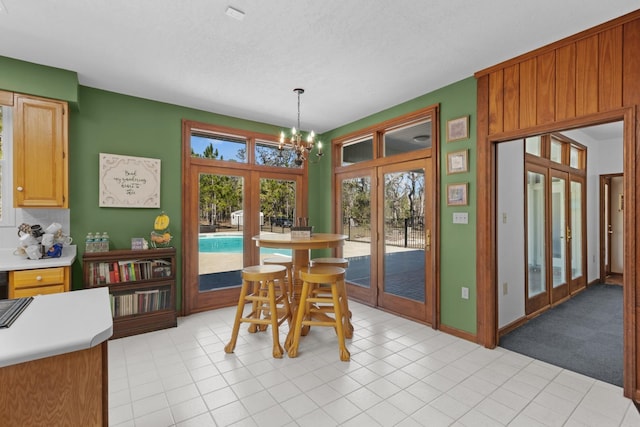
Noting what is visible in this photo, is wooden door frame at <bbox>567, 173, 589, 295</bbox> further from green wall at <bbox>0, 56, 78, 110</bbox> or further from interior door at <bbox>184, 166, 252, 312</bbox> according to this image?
green wall at <bbox>0, 56, 78, 110</bbox>

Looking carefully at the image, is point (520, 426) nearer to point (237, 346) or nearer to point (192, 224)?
point (237, 346)

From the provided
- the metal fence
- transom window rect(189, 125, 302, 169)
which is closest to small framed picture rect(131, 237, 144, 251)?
transom window rect(189, 125, 302, 169)

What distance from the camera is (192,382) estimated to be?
241 cm

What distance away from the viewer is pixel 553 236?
4566 mm

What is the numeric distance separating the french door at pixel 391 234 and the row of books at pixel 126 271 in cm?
270

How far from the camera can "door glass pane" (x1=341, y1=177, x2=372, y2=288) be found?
4605 mm

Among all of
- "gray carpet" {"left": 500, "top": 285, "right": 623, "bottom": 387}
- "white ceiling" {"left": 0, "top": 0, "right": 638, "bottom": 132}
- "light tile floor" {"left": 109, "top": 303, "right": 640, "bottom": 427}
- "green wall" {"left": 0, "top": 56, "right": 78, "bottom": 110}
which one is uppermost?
"white ceiling" {"left": 0, "top": 0, "right": 638, "bottom": 132}

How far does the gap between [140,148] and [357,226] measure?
10.5 ft

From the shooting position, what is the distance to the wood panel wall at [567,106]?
221 cm

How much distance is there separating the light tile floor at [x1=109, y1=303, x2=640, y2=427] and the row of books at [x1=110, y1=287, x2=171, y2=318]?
12.8 inches

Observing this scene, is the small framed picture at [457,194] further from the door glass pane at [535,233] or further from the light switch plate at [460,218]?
the door glass pane at [535,233]

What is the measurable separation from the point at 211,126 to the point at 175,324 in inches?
104

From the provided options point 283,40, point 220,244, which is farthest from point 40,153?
point 283,40

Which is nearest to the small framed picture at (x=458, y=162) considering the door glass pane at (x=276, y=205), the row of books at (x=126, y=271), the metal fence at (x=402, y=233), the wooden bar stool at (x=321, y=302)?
the metal fence at (x=402, y=233)
